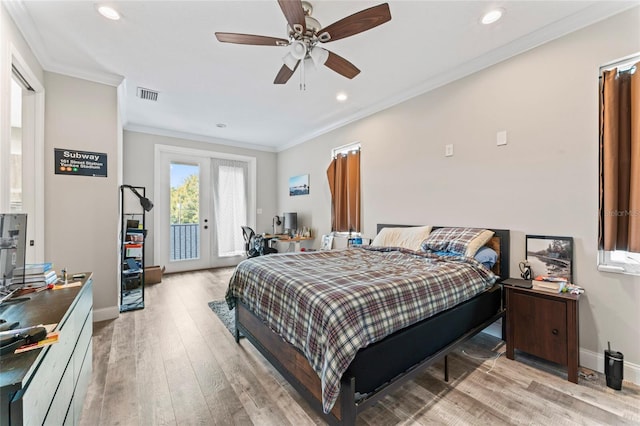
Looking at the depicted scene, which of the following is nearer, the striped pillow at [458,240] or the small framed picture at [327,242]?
the striped pillow at [458,240]

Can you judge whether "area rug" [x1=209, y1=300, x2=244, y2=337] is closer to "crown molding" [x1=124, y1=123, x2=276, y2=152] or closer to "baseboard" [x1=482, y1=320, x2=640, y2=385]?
"baseboard" [x1=482, y1=320, x2=640, y2=385]

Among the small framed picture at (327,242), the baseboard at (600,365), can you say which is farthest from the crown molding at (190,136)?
the baseboard at (600,365)

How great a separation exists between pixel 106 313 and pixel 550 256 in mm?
4505

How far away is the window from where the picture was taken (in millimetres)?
1902

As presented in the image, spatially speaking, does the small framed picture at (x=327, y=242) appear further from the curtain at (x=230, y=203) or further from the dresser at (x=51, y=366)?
the dresser at (x=51, y=366)

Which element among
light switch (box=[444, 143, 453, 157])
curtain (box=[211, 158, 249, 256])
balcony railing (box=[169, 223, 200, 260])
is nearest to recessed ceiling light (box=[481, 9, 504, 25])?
light switch (box=[444, 143, 453, 157])

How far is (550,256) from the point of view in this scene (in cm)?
228

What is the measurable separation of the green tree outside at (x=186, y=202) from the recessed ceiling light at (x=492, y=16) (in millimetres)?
5142

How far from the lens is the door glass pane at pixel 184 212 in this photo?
17.2ft

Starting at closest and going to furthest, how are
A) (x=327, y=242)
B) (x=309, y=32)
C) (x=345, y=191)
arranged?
(x=309, y=32), (x=345, y=191), (x=327, y=242)

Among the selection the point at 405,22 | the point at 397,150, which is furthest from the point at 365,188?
the point at 405,22

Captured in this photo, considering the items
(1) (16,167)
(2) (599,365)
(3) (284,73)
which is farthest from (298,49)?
(2) (599,365)

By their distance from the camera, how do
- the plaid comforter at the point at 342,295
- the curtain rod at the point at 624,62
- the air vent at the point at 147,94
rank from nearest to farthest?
the plaid comforter at the point at 342,295
the curtain rod at the point at 624,62
the air vent at the point at 147,94

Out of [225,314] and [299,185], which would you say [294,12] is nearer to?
[225,314]
